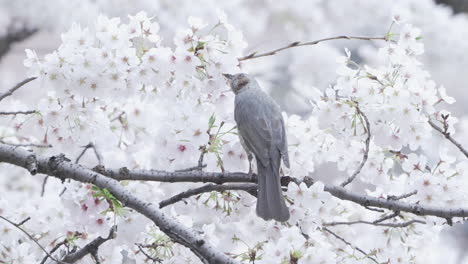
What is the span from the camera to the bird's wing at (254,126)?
2578 millimetres

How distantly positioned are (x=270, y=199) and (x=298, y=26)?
16.3 ft

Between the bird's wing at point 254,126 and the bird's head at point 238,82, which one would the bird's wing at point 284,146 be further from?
the bird's head at point 238,82

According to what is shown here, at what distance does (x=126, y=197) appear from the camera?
2035mm

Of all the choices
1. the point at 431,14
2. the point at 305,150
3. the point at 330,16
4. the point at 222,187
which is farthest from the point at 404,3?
the point at 222,187

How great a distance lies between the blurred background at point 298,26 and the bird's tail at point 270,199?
297 centimetres

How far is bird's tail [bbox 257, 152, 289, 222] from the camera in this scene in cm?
223

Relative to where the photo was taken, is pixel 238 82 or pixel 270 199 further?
pixel 238 82

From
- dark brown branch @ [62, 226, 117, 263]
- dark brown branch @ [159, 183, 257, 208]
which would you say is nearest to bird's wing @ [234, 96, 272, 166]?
dark brown branch @ [159, 183, 257, 208]

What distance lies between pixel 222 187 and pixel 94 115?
2.96ft

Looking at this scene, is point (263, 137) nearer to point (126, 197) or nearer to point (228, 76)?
point (228, 76)

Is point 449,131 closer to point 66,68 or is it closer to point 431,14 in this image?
point 66,68

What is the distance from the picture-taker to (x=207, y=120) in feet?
8.43

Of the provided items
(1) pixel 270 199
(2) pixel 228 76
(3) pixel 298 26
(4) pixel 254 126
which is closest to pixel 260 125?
(4) pixel 254 126

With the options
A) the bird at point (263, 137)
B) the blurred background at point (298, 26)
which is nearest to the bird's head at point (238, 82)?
the bird at point (263, 137)
